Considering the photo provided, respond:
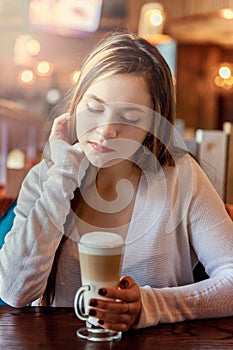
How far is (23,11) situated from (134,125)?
6990mm

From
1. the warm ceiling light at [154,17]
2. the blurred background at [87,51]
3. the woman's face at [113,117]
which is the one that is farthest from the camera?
the blurred background at [87,51]

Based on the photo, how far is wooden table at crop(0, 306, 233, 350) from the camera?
1.12 meters

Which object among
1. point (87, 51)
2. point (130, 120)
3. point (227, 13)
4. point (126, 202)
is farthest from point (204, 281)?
point (87, 51)

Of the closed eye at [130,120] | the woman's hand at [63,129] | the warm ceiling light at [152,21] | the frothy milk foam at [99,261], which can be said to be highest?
the warm ceiling light at [152,21]

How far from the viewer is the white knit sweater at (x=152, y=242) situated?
1.33 meters

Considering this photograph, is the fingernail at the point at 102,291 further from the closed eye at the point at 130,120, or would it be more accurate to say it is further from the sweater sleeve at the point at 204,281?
the closed eye at the point at 130,120

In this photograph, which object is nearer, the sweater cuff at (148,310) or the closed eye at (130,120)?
the sweater cuff at (148,310)

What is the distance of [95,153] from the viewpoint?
4.42ft

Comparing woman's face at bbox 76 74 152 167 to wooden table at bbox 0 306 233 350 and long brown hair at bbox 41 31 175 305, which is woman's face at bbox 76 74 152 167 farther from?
wooden table at bbox 0 306 233 350

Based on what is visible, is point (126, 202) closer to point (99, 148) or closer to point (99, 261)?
point (99, 148)

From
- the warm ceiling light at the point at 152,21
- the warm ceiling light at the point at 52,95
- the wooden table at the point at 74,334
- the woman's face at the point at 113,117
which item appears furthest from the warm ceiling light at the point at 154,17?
the wooden table at the point at 74,334

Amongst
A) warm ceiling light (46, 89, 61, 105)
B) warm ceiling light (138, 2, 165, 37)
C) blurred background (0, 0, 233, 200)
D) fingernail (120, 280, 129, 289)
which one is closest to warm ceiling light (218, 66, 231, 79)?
blurred background (0, 0, 233, 200)

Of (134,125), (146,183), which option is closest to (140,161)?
(146,183)

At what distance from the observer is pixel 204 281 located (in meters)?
1.37
